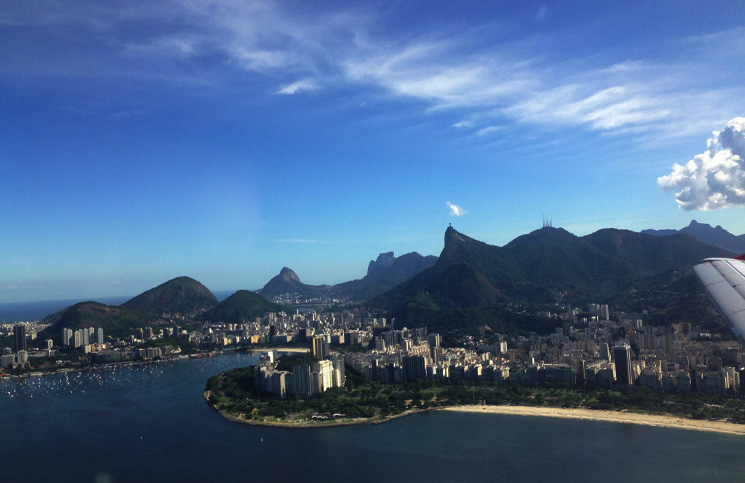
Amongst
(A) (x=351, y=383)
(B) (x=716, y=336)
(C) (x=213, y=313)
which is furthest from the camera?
(C) (x=213, y=313)

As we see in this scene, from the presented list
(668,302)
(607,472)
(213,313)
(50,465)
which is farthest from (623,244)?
(50,465)

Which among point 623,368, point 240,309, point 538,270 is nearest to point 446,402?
point 623,368

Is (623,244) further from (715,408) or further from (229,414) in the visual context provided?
(229,414)

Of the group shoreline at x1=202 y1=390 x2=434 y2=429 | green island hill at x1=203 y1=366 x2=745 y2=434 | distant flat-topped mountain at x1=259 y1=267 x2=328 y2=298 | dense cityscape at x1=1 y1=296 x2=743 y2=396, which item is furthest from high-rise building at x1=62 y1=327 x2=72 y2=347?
distant flat-topped mountain at x1=259 y1=267 x2=328 y2=298

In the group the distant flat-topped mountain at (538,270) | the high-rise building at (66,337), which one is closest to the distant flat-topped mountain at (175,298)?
the high-rise building at (66,337)

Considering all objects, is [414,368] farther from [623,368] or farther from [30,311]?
[30,311]

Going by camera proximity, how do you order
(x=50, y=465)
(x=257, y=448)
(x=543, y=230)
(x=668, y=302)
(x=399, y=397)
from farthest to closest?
1. (x=543, y=230)
2. (x=668, y=302)
3. (x=399, y=397)
4. (x=257, y=448)
5. (x=50, y=465)

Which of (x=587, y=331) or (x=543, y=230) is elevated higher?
(x=543, y=230)
